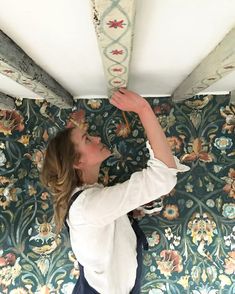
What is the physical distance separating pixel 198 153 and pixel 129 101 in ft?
2.26

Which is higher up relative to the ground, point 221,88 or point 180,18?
point 180,18

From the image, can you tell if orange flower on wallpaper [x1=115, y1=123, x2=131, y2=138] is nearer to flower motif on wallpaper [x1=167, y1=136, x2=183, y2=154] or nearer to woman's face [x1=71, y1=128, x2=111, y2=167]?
flower motif on wallpaper [x1=167, y1=136, x2=183, y2=154]

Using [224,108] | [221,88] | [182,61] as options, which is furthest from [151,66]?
[224,108]

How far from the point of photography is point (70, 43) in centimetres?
93

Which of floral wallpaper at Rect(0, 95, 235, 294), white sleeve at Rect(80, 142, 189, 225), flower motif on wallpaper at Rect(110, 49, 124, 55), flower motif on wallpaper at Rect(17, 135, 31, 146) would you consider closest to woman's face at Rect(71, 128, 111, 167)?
white sleeve at Rect(80, 142, 189, 225)

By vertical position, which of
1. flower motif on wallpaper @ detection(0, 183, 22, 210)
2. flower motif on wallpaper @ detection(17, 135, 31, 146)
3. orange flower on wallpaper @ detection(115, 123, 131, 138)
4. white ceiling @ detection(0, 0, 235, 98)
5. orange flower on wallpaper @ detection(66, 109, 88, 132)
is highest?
white ceiling @ detection(0, 0, 235, 98)

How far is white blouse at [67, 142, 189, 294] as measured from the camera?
3.77ft

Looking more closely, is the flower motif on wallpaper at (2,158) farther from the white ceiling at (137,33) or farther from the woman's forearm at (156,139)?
the woman's forearm at (156,139)

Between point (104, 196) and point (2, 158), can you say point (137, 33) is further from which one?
point (2, 158)

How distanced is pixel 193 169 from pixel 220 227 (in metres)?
0.29

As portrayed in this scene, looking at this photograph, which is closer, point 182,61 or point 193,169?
point 182,61

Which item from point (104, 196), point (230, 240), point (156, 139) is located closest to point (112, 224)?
point (104, 196)

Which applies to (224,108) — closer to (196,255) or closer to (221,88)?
(221,88)

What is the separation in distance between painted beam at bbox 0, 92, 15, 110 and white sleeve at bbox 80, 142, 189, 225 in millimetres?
657
